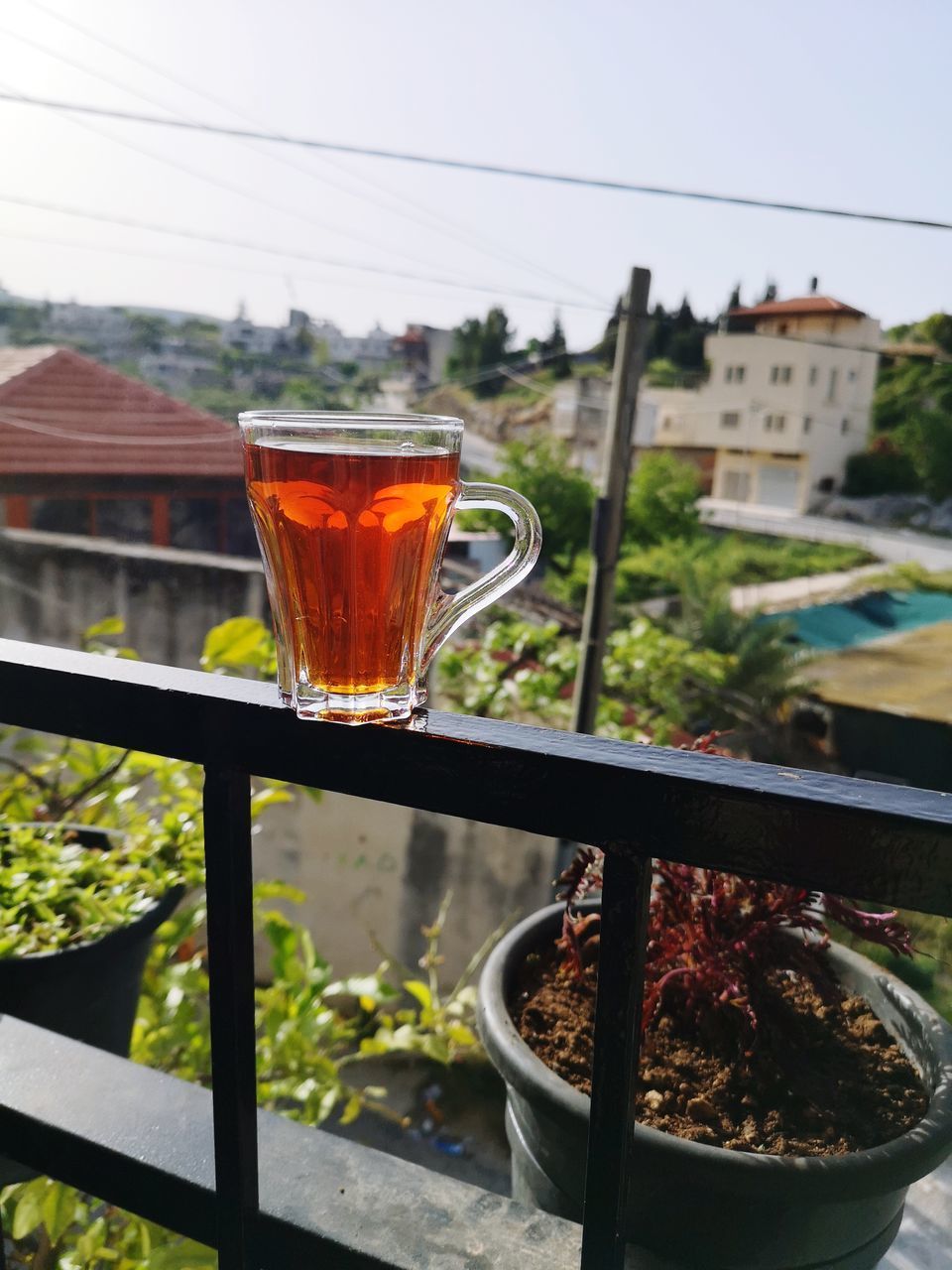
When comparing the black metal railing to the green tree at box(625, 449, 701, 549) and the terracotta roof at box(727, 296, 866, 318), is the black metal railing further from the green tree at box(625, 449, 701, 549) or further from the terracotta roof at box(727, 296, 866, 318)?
the green tree at box(625, 449, 701, 549)

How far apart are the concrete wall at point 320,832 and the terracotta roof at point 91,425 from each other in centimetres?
191

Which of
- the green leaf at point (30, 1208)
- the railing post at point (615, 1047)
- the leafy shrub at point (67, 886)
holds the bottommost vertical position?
the green leaf at point (30, 1208)

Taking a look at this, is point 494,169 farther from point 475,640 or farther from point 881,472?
point 881,472

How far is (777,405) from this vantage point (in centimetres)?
554

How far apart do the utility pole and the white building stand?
4.72 feet

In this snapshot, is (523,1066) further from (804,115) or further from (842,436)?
(804,115)

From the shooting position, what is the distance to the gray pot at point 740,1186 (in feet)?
1.81

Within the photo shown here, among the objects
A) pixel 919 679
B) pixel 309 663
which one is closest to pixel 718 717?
pixel 919 679

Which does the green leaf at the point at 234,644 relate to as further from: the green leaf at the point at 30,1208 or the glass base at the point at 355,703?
the glass base at the point at 355,703

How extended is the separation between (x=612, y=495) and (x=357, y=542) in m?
3.08

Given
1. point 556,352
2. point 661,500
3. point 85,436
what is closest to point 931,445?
point 661,500

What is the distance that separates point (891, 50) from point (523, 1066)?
6944 mm

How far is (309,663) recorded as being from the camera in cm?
51

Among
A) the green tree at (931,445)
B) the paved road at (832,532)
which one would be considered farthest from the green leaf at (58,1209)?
the paved road at (832,532)
